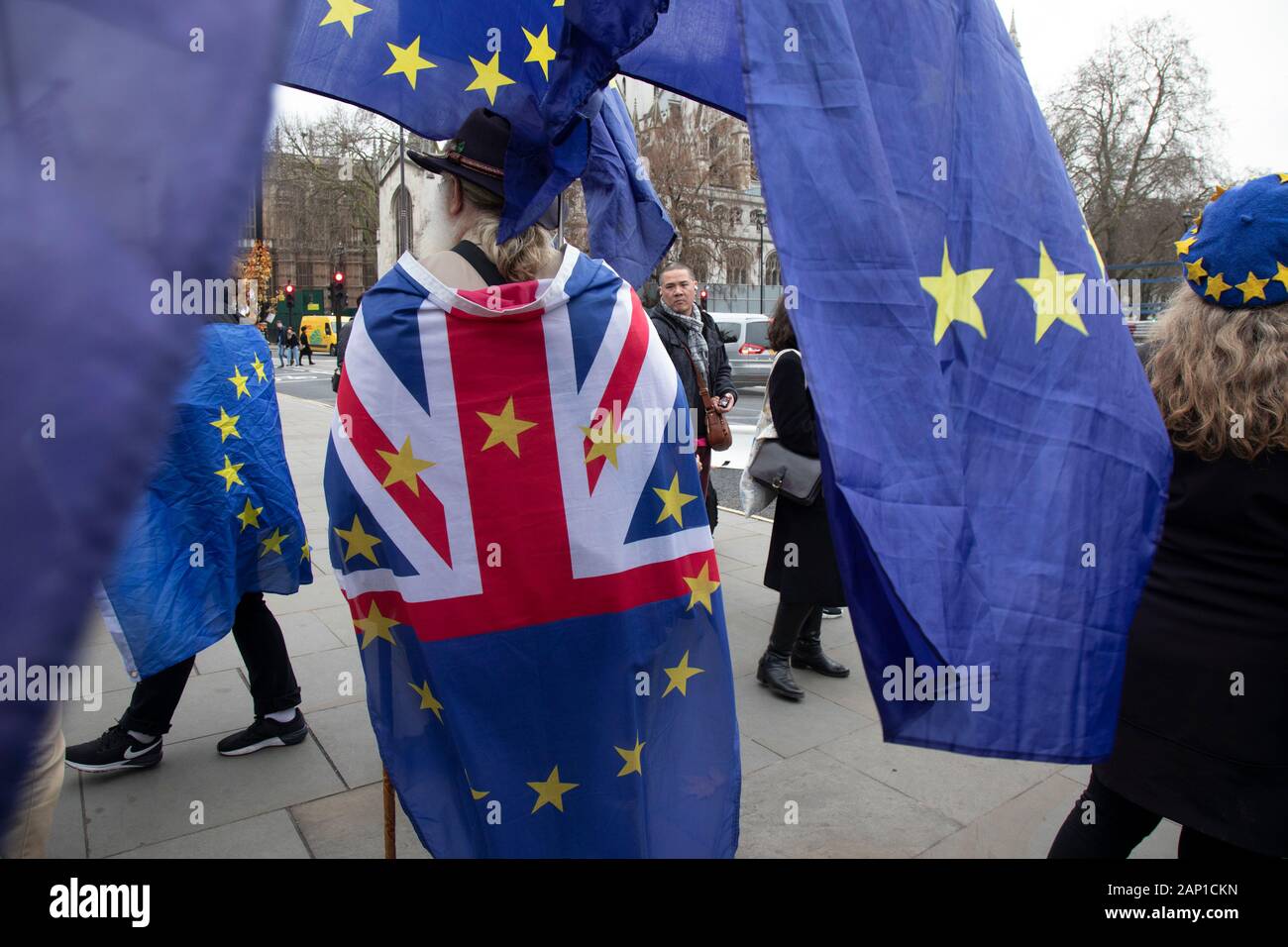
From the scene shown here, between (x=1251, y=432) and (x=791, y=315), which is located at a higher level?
(x=791, y=315)

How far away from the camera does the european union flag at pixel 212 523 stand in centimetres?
288

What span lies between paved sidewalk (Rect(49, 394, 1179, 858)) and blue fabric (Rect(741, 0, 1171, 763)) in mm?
1515

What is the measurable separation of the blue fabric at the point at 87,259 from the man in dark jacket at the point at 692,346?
4504mm

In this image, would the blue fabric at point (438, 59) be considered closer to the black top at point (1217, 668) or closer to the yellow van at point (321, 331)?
the black top at point (1217, 668)

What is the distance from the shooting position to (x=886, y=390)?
1.14 m

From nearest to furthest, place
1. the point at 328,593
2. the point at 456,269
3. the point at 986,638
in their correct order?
the point at 986,638 < the point at 456,269 < the point at 328,593

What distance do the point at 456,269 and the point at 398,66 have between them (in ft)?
2.85

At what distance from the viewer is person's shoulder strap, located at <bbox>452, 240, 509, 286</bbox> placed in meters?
1.92

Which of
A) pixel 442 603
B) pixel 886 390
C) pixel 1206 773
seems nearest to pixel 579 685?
pixel 442 603

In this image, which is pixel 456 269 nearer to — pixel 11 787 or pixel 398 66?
pixel 398 66

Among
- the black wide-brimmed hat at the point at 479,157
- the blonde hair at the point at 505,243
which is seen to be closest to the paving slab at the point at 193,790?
the blonde hair at the point at 505,243

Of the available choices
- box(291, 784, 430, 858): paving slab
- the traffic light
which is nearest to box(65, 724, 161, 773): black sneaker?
box(291, 784, 430, 858): paving slab

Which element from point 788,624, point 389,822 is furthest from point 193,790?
point 788,624

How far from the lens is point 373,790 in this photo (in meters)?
3.24
